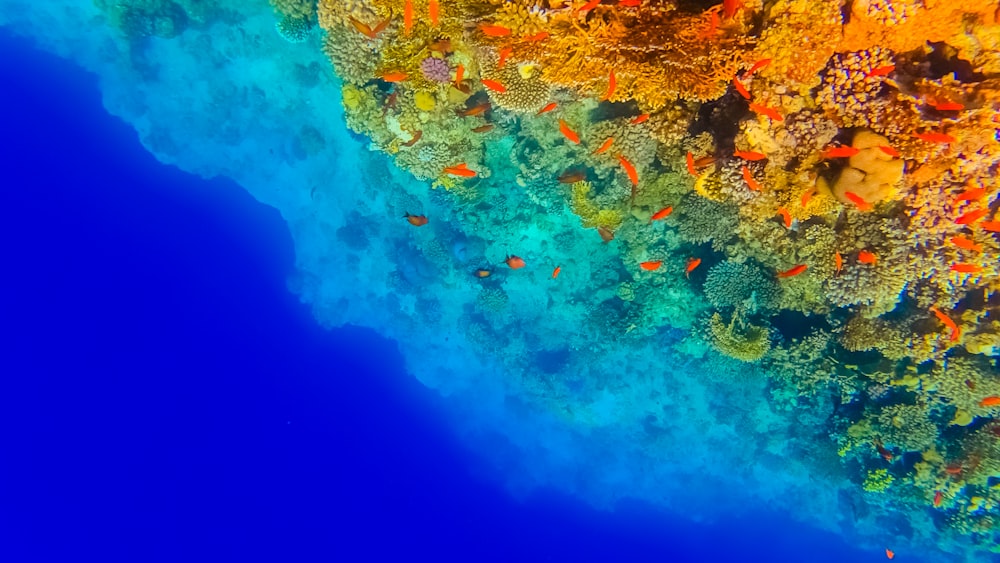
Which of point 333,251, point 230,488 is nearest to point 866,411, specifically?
point 333,251

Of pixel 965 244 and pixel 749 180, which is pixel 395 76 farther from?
pixel 965 244

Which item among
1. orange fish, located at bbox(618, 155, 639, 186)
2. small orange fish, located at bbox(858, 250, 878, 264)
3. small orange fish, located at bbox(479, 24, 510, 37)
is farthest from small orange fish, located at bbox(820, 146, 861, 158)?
small orange fish, located at bbox(479, 24, 510, 37)

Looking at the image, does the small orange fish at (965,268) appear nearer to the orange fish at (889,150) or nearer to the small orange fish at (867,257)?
the small orange fish at (867,257)

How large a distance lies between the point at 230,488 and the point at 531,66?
1747 cm

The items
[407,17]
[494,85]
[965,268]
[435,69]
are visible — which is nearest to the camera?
[965,268]

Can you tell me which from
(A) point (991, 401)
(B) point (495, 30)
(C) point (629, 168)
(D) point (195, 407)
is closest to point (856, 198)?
(C) point (629, 168)

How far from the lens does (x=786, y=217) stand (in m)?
5.89

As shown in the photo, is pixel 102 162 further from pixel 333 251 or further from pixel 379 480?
pixel 379 480

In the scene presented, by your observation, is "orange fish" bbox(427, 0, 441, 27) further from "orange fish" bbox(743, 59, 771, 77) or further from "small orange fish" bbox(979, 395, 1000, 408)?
"small orange fish" bbox(979, 395, 1000, 408)

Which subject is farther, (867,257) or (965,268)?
(867,257)

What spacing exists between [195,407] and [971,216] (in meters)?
19.2

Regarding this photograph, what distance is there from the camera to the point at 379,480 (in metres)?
16.3

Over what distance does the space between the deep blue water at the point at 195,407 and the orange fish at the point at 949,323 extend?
9.42m

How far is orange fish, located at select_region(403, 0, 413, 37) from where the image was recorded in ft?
18.6
